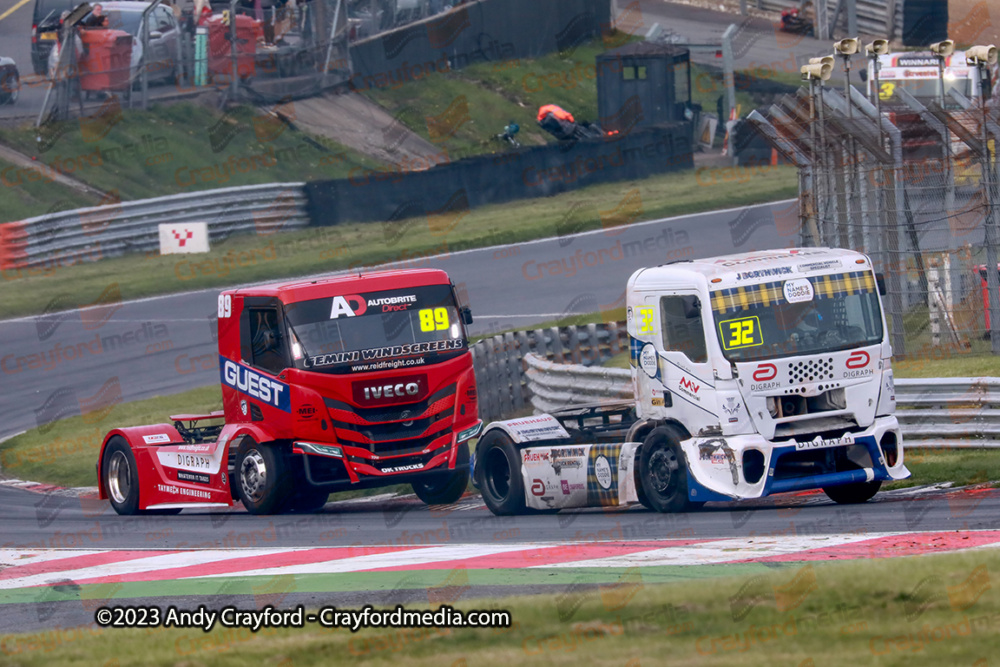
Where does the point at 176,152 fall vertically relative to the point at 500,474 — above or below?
above

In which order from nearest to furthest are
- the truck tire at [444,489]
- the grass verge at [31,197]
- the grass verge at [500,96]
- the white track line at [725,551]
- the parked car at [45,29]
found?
1. the white track line at [725,551]
2. the truck tire at [444,489]
3. the grass verge at [31,197]
4. the parked car at [45,29]
5. the grass verge at [500,96]

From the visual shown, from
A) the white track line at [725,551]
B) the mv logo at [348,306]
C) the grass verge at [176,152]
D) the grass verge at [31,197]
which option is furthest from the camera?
the grass verge at [176,152]

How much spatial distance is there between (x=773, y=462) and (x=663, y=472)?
3.26 feet

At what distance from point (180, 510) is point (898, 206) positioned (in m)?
9.71

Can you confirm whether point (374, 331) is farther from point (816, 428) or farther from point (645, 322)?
point (816, 428)

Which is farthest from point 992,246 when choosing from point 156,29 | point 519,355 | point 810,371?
point 156,29

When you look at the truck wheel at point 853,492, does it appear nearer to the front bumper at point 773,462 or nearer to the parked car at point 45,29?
the front bumper at point 773,462

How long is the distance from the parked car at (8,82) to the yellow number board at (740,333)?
28602mm

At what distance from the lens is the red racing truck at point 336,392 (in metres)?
13.4

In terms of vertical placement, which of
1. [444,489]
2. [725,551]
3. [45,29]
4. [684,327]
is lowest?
[444,489]

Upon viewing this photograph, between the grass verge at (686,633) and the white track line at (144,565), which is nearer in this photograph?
the grass verge at (686,633)

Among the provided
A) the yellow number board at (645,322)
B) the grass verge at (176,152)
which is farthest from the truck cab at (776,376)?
the grass verge at (176,152)

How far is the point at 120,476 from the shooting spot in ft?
49.8

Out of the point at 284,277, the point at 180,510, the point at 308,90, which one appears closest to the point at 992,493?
the point at 180,510
